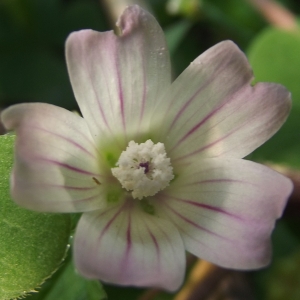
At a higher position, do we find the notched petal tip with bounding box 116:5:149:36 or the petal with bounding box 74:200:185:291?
the notched petal tip with bounding box 116:5:149:36

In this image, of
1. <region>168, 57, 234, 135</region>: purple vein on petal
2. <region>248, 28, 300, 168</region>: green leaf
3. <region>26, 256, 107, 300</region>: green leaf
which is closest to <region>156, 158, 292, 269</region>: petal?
<region>168, 57, 234, 135</region>: purple vein on petal

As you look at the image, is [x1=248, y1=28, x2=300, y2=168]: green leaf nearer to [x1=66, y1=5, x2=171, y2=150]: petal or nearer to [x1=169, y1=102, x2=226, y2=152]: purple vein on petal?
[x1=169, y1=102, x2=226, y2=152]: purple vein on petal

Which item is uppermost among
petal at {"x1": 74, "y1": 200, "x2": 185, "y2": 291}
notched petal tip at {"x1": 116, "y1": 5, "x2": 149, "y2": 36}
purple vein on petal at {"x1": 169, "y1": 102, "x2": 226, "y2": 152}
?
notched petal tip at {"x1": 116, "y1": 5, "x2": 149, "y2": 36}

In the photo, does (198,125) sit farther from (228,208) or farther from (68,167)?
(68,167)

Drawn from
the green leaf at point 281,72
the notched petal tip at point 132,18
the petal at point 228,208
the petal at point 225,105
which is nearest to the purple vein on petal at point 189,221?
the petal at point 228,208

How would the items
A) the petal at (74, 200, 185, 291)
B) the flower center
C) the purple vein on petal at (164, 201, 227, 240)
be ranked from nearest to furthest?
the petal at (74, 200, 185, 291)
the purple vein on petal at (164, 201, 227, 240)
the flower center

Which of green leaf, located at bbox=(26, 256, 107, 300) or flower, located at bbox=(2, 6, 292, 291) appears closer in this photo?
flower, located at bbox=(2, 6, 292, 291)

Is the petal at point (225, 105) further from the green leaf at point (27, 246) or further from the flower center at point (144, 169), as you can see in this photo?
the green leaf at point (27, 246)

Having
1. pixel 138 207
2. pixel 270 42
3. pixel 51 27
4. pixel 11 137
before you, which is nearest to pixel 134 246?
pixel 138 207
